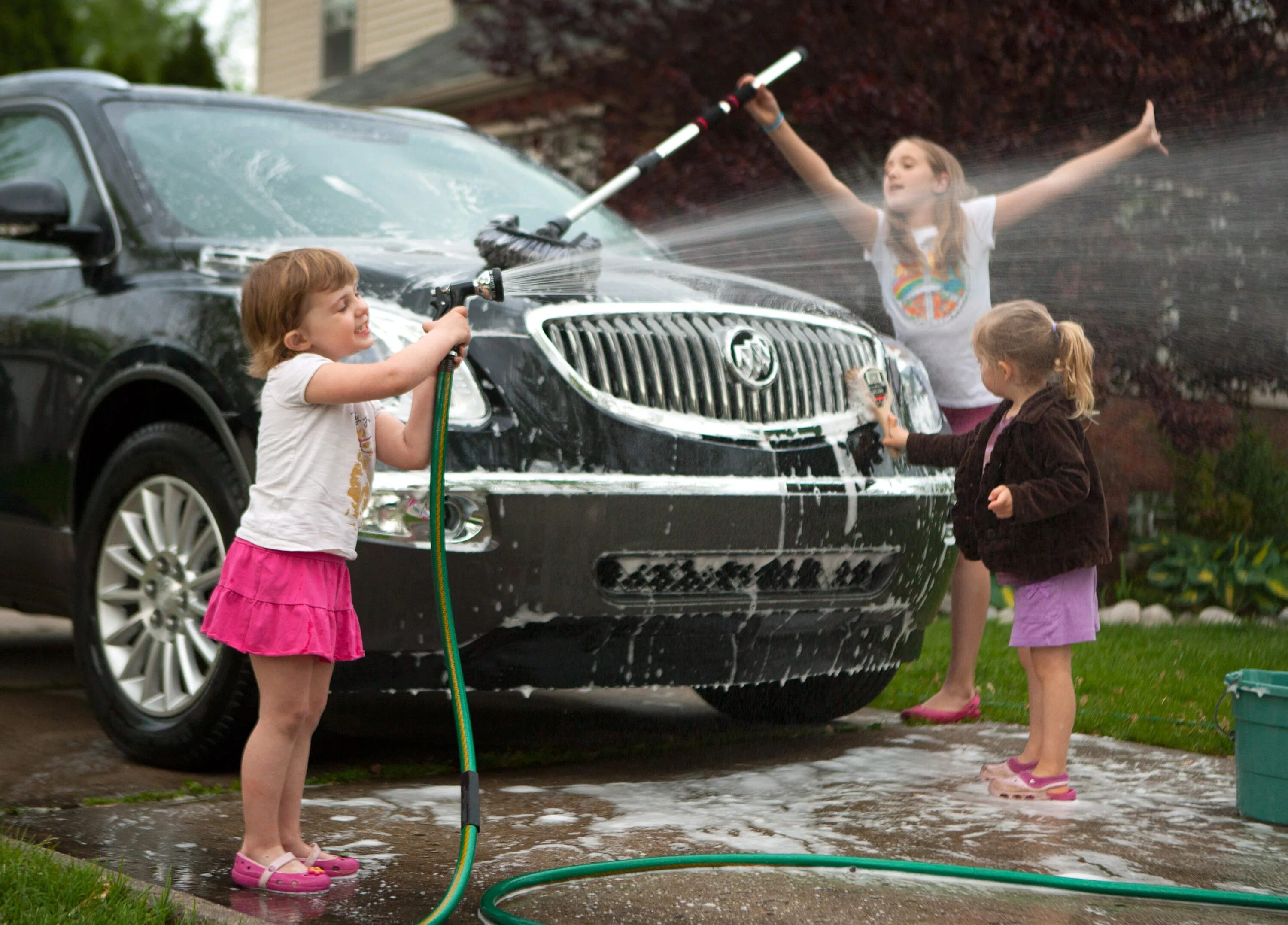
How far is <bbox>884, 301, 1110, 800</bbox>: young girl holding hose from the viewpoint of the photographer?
13.6ft

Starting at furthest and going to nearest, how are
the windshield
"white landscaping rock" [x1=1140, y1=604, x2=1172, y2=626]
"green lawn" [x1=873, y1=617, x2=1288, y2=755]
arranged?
"white landscaping rock" [x1=1140, y1=604, x2=1172, y2=626]
"green lawn" [x1=873, y1=617, x2=1288, y2=755]
the windshield

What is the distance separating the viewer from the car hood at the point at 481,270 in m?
4.02

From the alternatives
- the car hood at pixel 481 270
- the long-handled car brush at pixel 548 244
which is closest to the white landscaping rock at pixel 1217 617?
the car hood at pixel 481 270

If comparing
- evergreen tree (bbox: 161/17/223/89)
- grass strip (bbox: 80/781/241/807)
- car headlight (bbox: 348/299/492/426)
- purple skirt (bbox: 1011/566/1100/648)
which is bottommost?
grass strip (bbox: 80/781/241/807)

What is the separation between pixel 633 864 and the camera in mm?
3277

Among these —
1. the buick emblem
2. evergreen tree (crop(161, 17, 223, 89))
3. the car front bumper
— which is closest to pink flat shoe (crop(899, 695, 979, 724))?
the car front bumper

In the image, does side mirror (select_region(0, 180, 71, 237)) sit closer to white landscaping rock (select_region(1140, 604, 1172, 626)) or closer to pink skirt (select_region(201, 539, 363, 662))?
pink skirt (select_region(201, 539, 363, 662))

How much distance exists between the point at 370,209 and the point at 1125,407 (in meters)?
5.01

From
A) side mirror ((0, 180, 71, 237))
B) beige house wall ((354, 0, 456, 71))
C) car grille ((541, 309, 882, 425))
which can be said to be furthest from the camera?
beige house wall ((354, 0, 456, 71))

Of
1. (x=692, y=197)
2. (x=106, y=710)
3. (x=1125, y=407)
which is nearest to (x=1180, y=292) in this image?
(x=1125, y=407)

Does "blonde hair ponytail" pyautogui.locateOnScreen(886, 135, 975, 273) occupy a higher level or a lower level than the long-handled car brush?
higher

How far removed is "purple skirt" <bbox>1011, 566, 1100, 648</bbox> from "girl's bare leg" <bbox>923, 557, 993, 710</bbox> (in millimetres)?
929

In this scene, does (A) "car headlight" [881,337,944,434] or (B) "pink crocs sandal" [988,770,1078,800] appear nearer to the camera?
(B) "pink crocs sandal" [988,770,1078,800]

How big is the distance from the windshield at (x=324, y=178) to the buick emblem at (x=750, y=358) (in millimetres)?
1153
